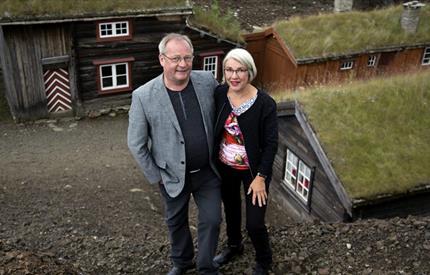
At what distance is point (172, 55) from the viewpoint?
4957mm

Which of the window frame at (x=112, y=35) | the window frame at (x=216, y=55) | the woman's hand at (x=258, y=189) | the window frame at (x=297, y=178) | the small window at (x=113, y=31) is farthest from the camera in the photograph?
the window frame at (x=216, y=55)

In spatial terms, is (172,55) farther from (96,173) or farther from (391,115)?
(96,173)

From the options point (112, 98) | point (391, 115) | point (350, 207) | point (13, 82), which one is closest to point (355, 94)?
point (391, 115)

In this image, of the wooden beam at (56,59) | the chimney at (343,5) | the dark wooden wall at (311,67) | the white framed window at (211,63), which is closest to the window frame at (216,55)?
the white framed window at (211,63)

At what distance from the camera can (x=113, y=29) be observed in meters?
18.6

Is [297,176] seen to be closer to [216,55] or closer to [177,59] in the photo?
[216,55]

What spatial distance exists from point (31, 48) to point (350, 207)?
1224 centimetres

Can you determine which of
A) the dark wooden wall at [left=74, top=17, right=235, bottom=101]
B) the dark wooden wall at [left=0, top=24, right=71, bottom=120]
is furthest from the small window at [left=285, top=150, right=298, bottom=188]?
the dark wooden wall at [left=0, top=24, right=71, bottom=120]

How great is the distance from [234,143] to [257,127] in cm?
33

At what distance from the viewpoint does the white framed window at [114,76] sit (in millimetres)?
19234

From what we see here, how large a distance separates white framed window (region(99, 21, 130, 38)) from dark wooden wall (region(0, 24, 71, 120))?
1.24m

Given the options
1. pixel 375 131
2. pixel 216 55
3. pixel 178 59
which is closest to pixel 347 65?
pixel 216 55

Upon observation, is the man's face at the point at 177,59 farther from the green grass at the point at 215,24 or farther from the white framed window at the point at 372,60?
the white framed window at the point at 372,60

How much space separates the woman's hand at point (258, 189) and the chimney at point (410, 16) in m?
17.7
